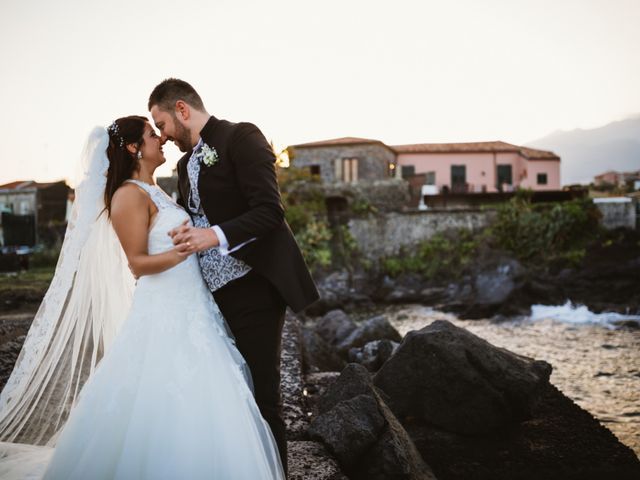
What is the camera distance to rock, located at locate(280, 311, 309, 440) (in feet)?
13.0

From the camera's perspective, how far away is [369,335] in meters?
9.90

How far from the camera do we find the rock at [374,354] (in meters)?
7.91

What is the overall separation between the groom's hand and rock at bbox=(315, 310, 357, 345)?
8.10 m

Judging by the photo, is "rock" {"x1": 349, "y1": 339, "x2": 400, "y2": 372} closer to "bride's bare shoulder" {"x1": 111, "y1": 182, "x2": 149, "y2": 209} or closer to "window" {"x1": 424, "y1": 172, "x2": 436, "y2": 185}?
"bride's bare shoulder" {"x1": 111, "y1": 182, "x2": 149, "y2": 209}

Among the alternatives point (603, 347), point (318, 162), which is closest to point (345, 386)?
point (603, 347)

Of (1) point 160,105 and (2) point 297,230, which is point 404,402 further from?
(2) point 297,230

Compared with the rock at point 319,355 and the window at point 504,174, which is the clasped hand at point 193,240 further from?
the window at point 504,174

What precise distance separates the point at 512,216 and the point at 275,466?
2312 centimetres

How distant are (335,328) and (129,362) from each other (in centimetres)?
872

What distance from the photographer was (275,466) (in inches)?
96.9

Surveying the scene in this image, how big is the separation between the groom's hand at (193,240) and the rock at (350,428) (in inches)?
75.0

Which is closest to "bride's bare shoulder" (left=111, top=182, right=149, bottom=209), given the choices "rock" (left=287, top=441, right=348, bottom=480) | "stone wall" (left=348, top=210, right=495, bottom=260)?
"rock" (left=287, top=441, right=348, bottom=480)

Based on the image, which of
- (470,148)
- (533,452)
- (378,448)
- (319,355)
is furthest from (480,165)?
(378,448)

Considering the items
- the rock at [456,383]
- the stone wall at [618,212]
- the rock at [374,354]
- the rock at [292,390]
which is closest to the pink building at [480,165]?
the stone wall at [618,212]
